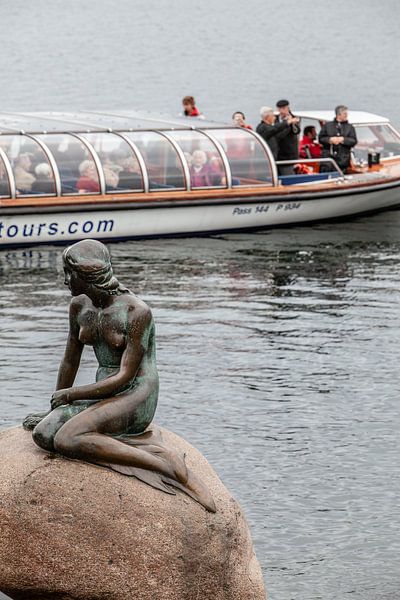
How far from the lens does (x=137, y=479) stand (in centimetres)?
1046

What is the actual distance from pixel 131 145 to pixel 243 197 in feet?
7.90

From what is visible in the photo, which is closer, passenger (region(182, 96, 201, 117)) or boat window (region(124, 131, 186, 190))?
boat window (region(124, 131, 186, 190))

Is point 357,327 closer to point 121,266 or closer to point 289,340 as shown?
point 289,340

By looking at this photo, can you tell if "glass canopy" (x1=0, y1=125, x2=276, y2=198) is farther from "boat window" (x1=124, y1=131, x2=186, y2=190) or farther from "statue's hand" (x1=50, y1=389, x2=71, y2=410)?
"statue's hand" (x1=50, y1=389, x2=71, y2=410)

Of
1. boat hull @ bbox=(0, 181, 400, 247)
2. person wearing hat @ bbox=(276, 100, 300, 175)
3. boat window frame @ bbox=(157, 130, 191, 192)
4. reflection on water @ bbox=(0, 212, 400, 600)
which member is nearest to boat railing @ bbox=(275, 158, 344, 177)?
person wearing hat @ bbox=(276, 100, 300, 175)

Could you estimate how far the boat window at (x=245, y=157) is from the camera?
30.9 m

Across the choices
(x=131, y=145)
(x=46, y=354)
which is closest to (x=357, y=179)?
(x=131, y=145)

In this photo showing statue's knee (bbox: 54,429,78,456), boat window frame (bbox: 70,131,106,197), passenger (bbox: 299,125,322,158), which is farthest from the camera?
passenger (bbox: 299,125,322,158)

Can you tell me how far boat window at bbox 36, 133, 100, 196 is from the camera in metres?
28.8

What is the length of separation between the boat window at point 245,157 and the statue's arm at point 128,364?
20292 mm

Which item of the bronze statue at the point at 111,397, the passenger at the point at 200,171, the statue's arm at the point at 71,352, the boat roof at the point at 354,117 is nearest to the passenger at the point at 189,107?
the boat roof at the point at 354,117

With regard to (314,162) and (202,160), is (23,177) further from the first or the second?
(314,162)

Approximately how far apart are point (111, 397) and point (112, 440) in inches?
13.6

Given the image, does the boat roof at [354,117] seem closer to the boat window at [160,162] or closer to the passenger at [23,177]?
the boat window at [160,162]
